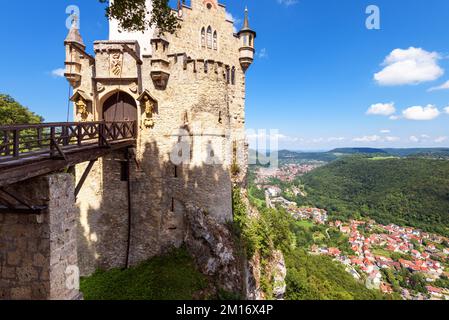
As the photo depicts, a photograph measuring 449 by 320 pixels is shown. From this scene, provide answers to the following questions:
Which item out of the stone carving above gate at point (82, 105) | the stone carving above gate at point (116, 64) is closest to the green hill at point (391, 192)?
the stone carving above gate at point (116, 64)

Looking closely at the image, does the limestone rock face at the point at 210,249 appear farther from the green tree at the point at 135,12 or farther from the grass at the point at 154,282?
the green tree at the point at 135,12

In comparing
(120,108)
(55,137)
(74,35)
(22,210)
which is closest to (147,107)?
(120,108)

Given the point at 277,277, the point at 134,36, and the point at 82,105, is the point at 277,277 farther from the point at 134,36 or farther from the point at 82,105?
the point at 134,36

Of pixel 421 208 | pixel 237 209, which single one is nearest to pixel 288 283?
pixel 237 209

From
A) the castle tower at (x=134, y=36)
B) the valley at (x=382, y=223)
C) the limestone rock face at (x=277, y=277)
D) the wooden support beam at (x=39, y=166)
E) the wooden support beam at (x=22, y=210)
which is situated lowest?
the valley at (x=382, y=223)

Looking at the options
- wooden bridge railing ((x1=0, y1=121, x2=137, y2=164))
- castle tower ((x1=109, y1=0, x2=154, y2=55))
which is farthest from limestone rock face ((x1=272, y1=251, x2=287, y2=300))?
castle tower ((x1=109, y1=0, x2=154, y2=55))

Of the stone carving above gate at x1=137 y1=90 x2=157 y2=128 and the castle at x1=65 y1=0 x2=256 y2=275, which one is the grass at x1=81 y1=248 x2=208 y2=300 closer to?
the castle at x1=65 y1=0 x2=256 y2=275
